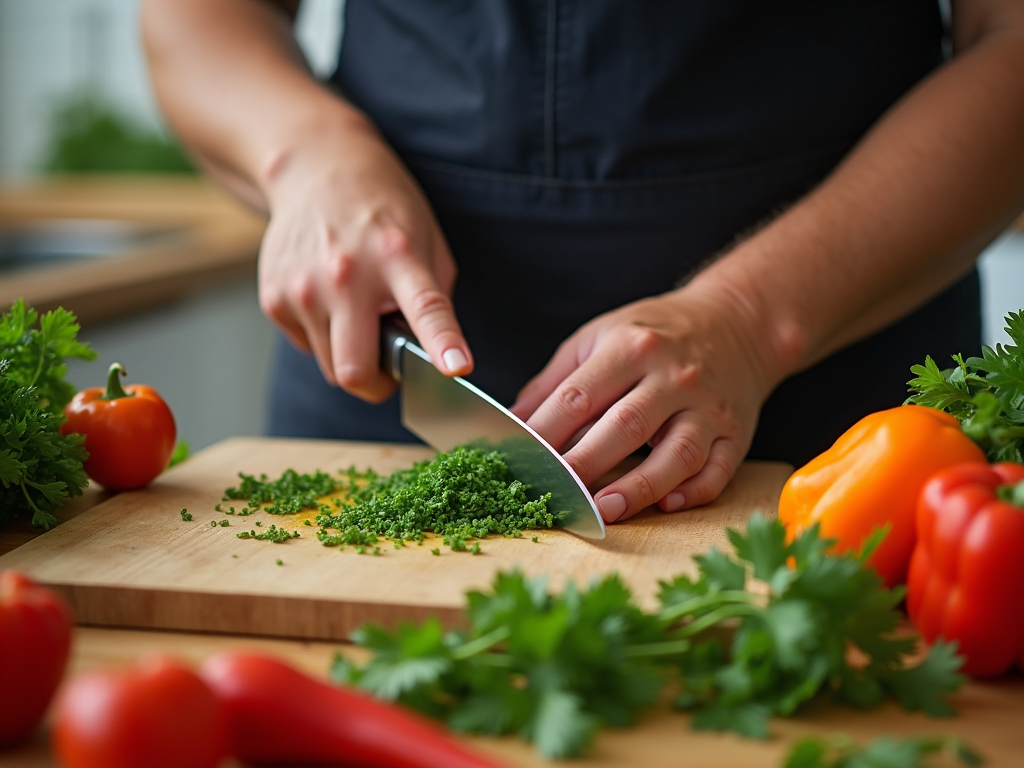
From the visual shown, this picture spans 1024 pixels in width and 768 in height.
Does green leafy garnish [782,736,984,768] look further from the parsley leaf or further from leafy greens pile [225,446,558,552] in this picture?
the parsley leaf

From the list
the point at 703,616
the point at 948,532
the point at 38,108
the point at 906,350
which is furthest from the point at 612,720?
the point at 38,108

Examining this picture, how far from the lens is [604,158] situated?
→ 1512mm

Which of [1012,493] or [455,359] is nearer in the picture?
[1012,493]

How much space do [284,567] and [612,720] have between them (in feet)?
1.28

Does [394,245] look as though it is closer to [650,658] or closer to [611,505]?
[611,505]

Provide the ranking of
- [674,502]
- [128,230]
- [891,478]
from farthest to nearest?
[128,230] < [674,502] < [891,478]

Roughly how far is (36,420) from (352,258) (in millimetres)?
424

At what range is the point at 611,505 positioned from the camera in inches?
45.2

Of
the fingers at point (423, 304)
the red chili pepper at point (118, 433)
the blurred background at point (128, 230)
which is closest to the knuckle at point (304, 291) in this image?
the fingers at point (423, 304)

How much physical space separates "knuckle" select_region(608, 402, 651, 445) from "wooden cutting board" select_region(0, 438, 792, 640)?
0.09m

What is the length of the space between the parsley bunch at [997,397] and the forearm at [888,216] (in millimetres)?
343

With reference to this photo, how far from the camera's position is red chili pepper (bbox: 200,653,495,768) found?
2.27 feet

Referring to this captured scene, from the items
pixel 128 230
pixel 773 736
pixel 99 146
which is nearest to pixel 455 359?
pixel 773 736

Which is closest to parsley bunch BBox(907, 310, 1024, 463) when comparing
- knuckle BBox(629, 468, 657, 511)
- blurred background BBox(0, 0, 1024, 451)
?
knuckle BBox(629, 468, 657, 511)
